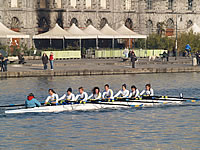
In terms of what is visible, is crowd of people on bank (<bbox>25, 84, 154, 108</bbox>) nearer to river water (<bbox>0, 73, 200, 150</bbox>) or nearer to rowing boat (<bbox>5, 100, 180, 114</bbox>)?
rowing boat (<bbox>5, 100, 180, 114</bbox>)

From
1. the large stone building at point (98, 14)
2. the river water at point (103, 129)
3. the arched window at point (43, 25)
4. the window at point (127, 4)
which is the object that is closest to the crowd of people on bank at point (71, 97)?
the river water at point (103, 129)

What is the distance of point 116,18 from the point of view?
8419 centimetres

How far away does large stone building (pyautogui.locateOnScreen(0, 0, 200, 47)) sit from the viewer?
75.9 metres

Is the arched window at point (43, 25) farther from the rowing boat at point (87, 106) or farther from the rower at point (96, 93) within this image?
the rowing boat at point (87, 106)

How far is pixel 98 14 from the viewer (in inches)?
3246

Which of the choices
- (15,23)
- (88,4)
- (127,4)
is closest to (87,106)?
(15,23)

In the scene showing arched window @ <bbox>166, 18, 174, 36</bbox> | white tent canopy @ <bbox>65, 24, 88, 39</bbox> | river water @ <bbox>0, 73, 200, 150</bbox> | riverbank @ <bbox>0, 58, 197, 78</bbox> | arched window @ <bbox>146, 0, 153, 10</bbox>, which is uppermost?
arched window @ <bbox>146, 0, 153, 10</bbox>

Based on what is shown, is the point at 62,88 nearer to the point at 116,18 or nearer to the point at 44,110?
the point at 44,110

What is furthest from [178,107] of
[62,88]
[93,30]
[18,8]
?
[18,8]

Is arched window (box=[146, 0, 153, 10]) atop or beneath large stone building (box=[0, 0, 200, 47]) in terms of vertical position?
atop

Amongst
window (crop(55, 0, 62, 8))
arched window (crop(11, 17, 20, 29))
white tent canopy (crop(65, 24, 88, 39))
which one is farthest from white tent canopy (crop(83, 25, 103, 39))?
arched window (crop(11, 17, 20, 29))

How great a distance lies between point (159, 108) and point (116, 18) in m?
53.8

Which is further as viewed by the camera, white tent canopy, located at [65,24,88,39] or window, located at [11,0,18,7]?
window, located at [11,0,18,7]

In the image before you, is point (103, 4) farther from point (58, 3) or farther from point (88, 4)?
point (58, 3)
